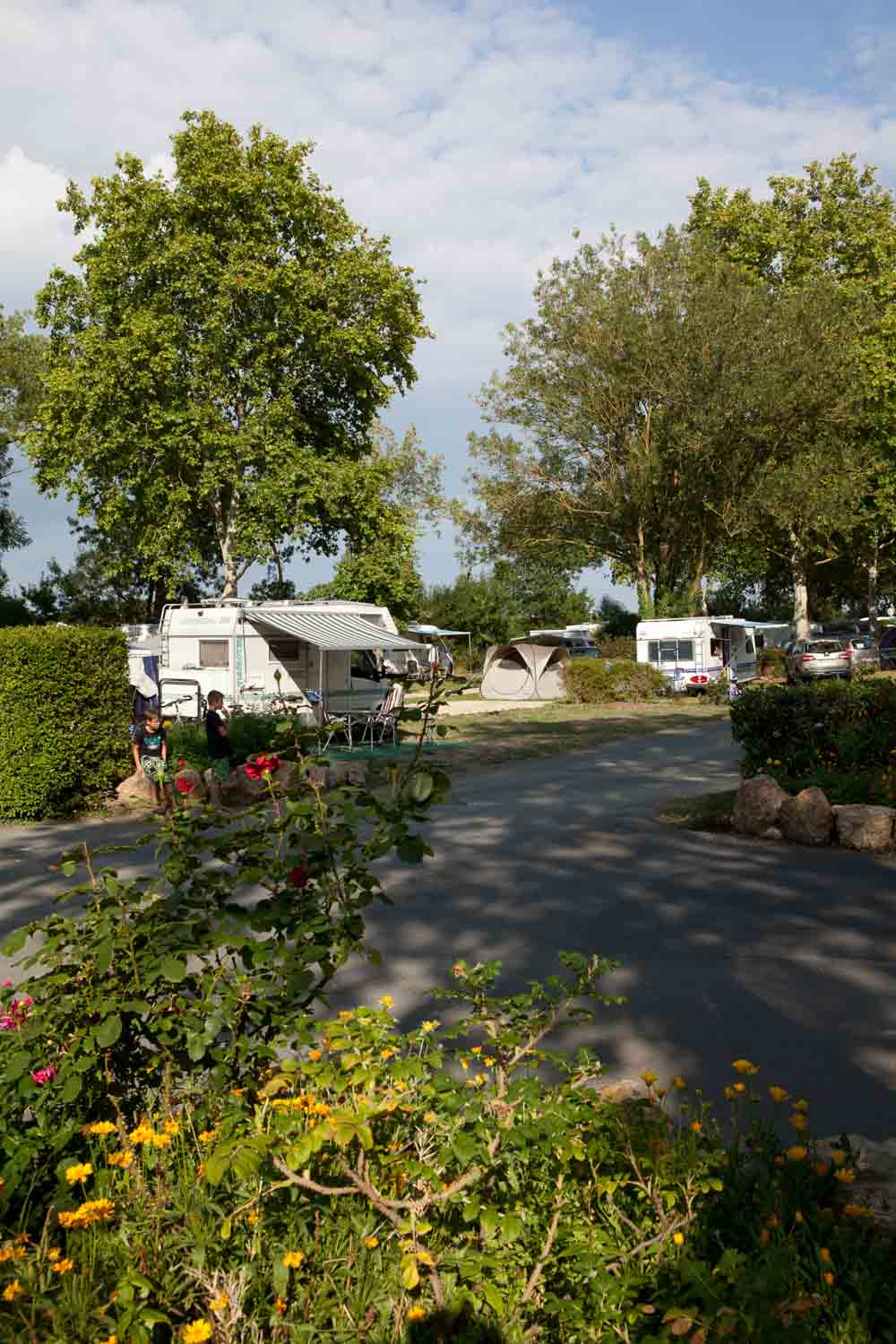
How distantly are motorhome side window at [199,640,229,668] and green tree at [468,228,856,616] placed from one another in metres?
16.7

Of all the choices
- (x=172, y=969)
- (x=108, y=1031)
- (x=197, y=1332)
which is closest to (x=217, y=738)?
(x=172, y=969)

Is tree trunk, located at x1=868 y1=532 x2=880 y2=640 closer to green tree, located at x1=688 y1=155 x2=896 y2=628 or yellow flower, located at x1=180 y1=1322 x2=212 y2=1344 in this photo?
green tree, located at x1=688 y1=155 x2=896 y2=628

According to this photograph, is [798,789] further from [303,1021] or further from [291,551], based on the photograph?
[291,551]

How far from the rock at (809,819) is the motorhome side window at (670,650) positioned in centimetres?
2283

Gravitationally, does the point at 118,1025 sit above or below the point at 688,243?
below

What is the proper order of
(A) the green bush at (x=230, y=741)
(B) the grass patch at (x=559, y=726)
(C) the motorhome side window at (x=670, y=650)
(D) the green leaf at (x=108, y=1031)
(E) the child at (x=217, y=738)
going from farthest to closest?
(C) the motorhome side window at (x=670, y=650) → (B) the grass patch at (x=559, y=726) → (A) the green bush at (x=230, y=741) → (E) the child at (x=217, y=738) → (D) the green leaf at (x=108, y=1031)

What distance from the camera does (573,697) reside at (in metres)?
28.8

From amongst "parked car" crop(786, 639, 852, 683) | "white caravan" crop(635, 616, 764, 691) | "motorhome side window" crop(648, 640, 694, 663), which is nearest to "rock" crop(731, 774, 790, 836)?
"white caravan" crop(635, 616, 764, 691)

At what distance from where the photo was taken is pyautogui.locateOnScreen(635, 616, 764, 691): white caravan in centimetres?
3062

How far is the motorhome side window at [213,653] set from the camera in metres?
20.2

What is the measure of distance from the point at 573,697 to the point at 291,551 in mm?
9587

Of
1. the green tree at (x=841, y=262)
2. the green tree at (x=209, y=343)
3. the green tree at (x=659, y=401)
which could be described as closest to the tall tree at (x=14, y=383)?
the green tree at (x=209, y=343)

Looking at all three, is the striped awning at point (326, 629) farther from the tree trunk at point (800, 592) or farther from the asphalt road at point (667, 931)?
A: the tree trunk at point (800, 592)

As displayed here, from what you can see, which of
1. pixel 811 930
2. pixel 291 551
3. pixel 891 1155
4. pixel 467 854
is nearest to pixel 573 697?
pixel 291 551
